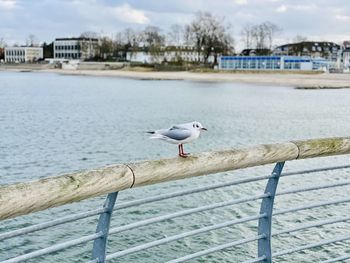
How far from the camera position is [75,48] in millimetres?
176125

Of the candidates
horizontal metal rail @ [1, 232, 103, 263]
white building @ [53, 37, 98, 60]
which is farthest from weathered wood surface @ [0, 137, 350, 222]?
white building @ [53, 37, 98, 60]

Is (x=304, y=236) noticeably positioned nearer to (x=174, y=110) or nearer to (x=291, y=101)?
(x=174, y=110)

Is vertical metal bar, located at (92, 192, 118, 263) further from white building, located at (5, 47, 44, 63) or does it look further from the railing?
white building, located at (5, 47, 44, 63)

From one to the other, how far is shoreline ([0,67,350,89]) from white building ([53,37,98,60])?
25.0 metres

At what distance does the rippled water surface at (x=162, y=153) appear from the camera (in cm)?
1041

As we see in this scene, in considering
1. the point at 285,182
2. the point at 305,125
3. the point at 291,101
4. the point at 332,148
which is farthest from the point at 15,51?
the point at 332,148

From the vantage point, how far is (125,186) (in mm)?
2080

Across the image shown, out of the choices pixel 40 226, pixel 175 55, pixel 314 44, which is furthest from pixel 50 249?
pixel 314 44

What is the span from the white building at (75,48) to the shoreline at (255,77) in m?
25.0

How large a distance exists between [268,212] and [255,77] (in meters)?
99.8

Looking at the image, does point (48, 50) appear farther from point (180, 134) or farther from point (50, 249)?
point (50, 249)

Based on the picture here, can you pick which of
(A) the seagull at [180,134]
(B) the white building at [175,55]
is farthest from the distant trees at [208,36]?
(A) the seagull at [180,134]

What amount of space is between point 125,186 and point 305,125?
3398 centimetres

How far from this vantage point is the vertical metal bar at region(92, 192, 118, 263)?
2.06 metres
